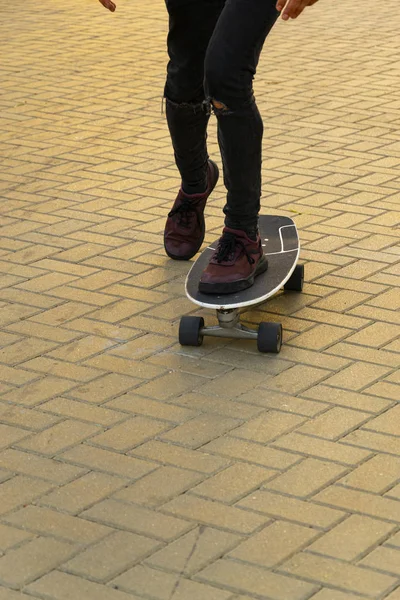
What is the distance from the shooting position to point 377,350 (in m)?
4.20

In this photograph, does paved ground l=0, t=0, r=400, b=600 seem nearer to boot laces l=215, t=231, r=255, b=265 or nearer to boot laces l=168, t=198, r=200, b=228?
boot laces l=168, t=198, r=200, b=228

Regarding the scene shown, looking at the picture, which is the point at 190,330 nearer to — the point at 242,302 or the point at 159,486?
the point at 242,302

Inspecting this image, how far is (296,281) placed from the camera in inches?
184

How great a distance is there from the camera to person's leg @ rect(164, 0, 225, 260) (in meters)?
4.59

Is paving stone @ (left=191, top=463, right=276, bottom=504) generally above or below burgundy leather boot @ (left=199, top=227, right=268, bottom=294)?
below

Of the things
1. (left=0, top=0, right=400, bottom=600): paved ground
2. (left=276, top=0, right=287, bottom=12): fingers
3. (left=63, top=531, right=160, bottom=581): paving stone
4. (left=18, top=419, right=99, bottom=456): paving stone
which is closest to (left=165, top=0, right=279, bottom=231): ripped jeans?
(left=276, top=0, right=287, bottom=12): fingers

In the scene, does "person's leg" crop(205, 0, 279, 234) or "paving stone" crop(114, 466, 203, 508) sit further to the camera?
"person's leg" crop(205, 0, 279, 234)

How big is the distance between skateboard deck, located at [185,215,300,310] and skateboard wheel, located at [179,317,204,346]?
0.23 ft

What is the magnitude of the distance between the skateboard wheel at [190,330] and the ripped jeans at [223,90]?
42 cm

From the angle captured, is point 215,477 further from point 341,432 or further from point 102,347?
point 102,347

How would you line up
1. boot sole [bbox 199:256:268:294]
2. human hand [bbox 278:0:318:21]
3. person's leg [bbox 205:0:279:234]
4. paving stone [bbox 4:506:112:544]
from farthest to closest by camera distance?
Answer: 1. boot sole [bbox 199:256:268:294]
2. person's leg [bbox 205:0:279:234]
3. human hand [bbox 278:0:318:21]
4. paving stone [bbox 4:506:112:544]

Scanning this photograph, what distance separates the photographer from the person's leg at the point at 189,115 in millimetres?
4594

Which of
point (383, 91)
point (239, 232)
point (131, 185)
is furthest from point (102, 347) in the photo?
point (383, 91)

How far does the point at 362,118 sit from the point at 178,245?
2819 millimetres
